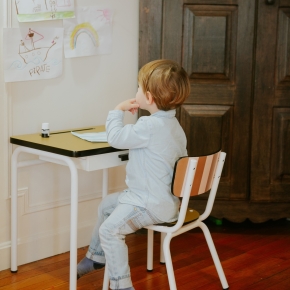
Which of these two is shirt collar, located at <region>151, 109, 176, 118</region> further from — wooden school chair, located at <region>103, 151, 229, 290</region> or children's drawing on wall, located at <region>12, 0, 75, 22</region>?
children's drawing on wall, located at <region>12, 0, 75, 22</region>

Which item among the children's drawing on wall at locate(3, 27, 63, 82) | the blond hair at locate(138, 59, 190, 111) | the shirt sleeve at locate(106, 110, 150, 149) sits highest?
the children's drawing on wall at locate(3, 27, 63, 82)

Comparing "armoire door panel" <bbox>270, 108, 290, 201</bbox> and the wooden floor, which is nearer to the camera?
the wooden floor

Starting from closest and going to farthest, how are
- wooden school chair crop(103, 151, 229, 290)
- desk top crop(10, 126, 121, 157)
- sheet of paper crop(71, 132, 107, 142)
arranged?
1. wooden school chair crop(103, 151, 229, 290)
2. desk top crop(10, 126, 121, 157)
3. sheet of paper crop(71, 132, 107, 142)

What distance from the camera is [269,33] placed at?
3.19 metres

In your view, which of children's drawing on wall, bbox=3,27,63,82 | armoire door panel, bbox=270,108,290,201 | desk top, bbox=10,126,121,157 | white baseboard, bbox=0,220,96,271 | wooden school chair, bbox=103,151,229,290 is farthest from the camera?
armoire door panel, bbox=270,108,290,201

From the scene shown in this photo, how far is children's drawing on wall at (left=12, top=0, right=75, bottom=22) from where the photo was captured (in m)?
2.67

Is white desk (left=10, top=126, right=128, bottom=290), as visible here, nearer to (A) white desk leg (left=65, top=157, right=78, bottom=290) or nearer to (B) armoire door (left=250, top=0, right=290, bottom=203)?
(A) white desk leg (left=65, top=157, right=78, bottom=290)

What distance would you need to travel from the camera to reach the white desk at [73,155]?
7.77ft

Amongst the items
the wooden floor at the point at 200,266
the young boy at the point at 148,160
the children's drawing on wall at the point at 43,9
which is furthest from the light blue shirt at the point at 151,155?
the children's drawing on wall at the point at 43,9

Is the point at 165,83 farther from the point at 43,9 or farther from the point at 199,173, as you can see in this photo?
the point at 43,9

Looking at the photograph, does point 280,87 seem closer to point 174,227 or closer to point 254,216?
point 254,216

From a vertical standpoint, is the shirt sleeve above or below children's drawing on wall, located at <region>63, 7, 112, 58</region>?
below

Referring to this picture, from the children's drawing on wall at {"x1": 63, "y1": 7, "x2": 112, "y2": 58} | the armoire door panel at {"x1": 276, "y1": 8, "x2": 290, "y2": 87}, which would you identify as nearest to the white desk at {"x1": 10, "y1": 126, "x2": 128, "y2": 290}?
the children's drawing on wall at {"x1": 63, "y1": 7, "x2": 112, "y2": 58}

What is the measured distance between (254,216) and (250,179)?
0.22 m
